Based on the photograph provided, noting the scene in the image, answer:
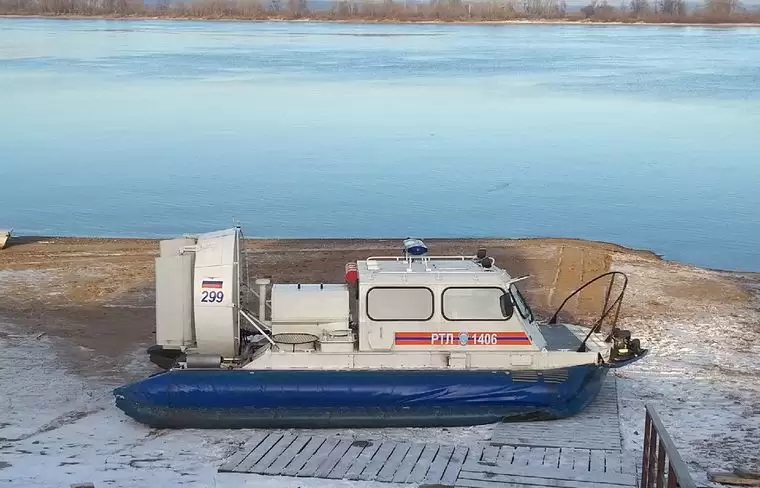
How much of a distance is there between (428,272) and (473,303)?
53 cm

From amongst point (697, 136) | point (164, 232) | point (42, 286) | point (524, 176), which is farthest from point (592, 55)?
point (42, 286)

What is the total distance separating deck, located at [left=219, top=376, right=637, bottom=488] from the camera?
8445mm

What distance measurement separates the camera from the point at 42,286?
15.5 metres

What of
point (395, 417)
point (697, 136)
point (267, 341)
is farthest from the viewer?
point (697, 136)

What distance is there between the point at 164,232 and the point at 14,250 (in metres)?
3.08

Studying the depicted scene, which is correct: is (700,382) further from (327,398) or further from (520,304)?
(327,398)

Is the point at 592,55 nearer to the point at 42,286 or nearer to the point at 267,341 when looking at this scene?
the point at 42,286

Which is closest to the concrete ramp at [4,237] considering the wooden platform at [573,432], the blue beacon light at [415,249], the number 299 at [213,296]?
the number 299 at [213,296]

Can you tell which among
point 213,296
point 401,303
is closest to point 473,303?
point 401,303

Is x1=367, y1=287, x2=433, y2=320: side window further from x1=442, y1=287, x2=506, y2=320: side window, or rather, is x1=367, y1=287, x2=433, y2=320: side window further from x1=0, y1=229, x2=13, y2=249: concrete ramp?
x1=0, y1=229, x2=13, y2=249: concrete ramp

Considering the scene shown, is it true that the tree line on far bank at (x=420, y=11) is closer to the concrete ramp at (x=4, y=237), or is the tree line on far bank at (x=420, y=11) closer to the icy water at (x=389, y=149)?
the icy water at (x=389, y=149)

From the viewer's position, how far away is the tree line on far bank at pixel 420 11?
110 metres

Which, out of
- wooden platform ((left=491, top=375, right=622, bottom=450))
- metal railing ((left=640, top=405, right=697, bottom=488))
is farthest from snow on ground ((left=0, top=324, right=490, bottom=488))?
metal railing ((left=640, top=405, right=697, bottom=488))

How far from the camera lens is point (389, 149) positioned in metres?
27.9
